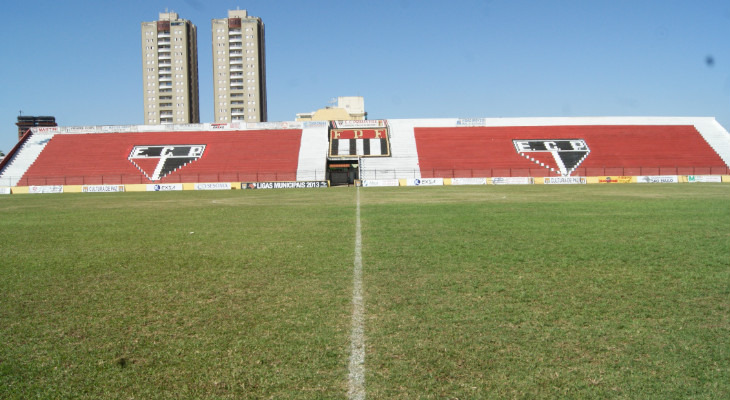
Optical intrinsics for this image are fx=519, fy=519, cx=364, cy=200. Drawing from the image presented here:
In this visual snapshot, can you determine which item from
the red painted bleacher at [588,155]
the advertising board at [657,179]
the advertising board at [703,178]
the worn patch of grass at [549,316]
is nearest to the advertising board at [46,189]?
the red painted bleacher at [588,155]

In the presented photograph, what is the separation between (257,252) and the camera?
10.3 m

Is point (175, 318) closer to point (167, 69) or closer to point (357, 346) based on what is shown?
point (357, 346)

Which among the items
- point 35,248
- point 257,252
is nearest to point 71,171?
point 35,248

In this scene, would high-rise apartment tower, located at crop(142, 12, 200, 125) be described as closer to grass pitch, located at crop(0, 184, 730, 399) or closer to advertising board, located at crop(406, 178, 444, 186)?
advertising board, located at crop(406, 178, 444, 186)

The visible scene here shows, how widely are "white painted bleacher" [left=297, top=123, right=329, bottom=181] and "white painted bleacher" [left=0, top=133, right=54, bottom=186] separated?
29.2 meters

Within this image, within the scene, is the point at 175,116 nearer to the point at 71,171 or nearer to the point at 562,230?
the point at 71,171

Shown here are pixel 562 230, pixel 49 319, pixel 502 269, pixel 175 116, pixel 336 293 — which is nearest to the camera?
pixel 49 319

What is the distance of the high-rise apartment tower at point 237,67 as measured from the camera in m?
114

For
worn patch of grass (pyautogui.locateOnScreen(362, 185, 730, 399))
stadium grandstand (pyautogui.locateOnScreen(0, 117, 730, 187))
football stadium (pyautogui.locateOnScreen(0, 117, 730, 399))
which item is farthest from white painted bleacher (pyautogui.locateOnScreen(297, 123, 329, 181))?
worn patch of grass (pyautogui.locateOnScreen(362, 185, 730, 399))

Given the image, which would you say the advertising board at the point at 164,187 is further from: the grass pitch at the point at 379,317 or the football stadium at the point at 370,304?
the grass pitch at the point at 379,317

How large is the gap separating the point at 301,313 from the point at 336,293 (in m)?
0.97

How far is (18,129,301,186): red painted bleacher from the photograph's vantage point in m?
51.9

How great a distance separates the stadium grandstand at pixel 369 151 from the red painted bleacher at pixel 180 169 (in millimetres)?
117

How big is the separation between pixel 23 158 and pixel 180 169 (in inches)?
768
